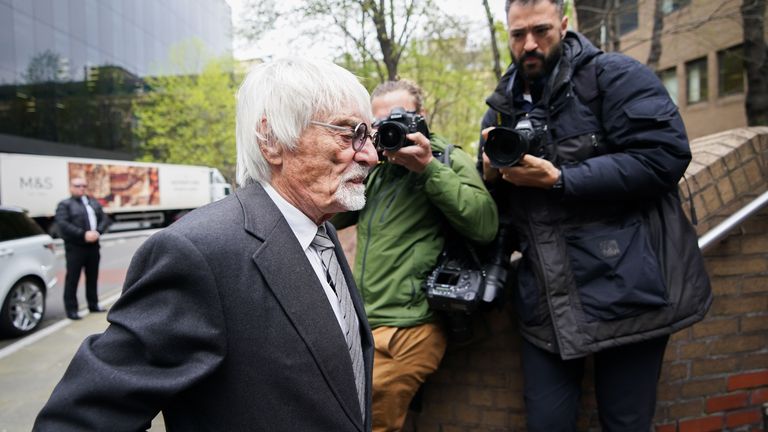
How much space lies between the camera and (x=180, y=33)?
36000mm

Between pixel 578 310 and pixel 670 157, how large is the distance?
626 millimetres

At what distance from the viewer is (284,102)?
4.25 ft

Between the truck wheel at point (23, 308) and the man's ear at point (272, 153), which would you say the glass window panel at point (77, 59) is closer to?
the truck wheel at point (23, 308)

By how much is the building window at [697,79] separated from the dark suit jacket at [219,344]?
2343cm

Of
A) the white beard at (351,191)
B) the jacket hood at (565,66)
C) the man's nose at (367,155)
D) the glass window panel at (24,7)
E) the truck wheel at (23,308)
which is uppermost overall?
the glass window panel at (24,7)

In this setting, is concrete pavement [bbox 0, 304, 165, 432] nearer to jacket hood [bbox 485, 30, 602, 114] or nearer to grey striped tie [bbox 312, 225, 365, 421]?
grey striped tie [bbox 312, 225, 365, 421]

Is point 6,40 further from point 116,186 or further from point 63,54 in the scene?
point 116,186

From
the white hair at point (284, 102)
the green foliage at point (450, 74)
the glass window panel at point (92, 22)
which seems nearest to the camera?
the white hair at point (284, 102)

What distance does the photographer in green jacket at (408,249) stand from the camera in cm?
203

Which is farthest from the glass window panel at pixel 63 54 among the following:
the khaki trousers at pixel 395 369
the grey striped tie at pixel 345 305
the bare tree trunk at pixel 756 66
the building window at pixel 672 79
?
the grey striped tie at pixel 345 305

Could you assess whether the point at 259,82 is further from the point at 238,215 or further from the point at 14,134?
the point at 14,134

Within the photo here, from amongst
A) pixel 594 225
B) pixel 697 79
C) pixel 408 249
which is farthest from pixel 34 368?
pixel 697 79

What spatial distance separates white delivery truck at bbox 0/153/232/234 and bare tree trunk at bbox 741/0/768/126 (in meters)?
19.5

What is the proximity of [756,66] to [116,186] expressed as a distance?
23.0 meters
